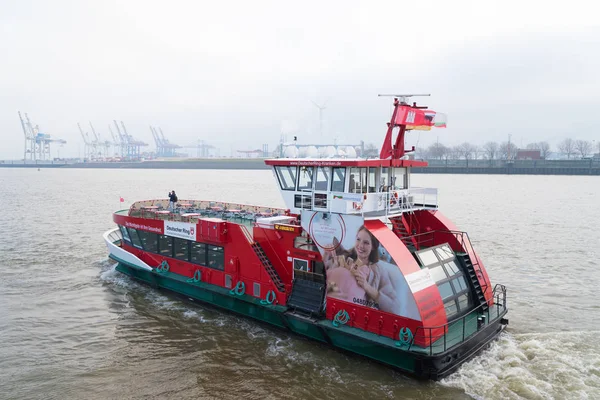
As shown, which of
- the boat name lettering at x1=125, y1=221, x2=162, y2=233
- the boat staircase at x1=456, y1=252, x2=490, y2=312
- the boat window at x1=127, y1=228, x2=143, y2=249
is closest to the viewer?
the boat staircase at x1=456, y1=252, x2=490, y2=312

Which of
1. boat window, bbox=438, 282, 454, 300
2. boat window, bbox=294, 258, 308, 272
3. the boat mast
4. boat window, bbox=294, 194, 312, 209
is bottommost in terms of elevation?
boat window, bbox=438, 282, 454, 300

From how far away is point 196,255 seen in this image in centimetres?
1722

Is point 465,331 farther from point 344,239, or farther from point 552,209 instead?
point 552,209

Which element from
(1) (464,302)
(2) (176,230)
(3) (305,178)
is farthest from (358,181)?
(2) (176,230)

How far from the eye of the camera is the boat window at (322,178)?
13.8 m

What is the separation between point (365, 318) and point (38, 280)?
16629mm

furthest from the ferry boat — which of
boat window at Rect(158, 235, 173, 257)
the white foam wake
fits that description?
boat window at Rect(158, 235, 173, 257)

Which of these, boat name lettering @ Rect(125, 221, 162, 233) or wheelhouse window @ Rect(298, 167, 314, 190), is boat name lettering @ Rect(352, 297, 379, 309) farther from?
boat name lettering @ Rect(125, 221, 162, 233)

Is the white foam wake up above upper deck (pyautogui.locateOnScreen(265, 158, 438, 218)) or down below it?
below

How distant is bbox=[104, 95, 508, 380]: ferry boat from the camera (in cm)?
1159

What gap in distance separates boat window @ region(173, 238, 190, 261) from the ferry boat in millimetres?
70

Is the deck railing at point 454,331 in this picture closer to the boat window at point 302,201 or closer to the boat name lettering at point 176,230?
the boat window at point 302,201

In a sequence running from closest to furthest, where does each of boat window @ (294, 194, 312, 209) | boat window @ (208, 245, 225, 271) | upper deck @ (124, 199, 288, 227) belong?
boat window @ (294, 194, 312, 209) < boat window @ (208, 245, 225, 271) < upper deck @ (124, 199, 288, 227)

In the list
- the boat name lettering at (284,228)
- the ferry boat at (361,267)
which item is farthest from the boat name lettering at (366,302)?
the boat name lettering at (284,228)
